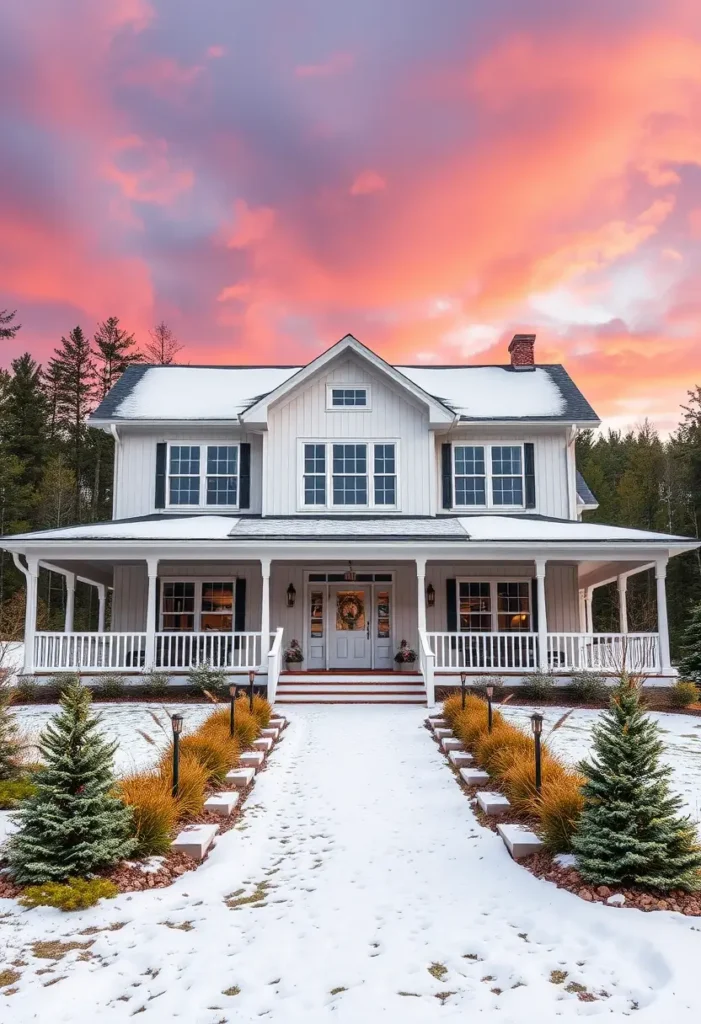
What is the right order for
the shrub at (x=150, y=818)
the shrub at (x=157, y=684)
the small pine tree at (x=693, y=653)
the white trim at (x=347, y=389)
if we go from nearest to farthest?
the shrub at (x=150, y=818) < the shrub at (x=157, y=684) < the small pine tree at (x=693, y=653) < the white trim at (x=347, y=389)

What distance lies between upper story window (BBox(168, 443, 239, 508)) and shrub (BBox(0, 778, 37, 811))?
11.4 metres

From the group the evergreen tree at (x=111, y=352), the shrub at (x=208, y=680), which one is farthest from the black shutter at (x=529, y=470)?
the evergreen tree at (x=111, y=352)

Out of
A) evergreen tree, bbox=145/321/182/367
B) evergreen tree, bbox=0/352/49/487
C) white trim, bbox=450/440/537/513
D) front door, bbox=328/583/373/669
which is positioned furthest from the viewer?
evergreen tree, bbox=145/321/182/367

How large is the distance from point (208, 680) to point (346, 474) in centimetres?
649

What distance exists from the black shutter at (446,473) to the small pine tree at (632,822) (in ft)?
44.4

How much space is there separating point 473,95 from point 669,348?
527 inches

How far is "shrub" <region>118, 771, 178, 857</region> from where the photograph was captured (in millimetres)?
5988

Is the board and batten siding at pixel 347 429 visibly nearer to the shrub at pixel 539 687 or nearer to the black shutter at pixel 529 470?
the black shutter at pixel 529 470

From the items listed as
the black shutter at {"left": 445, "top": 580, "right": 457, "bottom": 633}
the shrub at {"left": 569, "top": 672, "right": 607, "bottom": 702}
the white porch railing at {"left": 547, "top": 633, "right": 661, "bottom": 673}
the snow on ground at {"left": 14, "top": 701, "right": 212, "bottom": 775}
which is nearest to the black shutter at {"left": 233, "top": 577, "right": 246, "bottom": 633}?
the snow on ground at {"left": 14, "top": 701, "right": 212, "bottom": 775}

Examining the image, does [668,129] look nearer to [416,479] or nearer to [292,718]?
[416,479]

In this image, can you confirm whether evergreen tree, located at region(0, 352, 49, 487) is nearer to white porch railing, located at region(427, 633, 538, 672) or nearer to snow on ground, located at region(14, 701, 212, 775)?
snow on ground, located at region(14, 701, 212, 775)

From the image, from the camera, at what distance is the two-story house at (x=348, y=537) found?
1586 centimetres

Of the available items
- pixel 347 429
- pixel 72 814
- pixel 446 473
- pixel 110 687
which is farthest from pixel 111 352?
pixel 72 814

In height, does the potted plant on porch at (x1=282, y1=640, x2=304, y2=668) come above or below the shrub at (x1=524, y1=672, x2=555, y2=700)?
above
